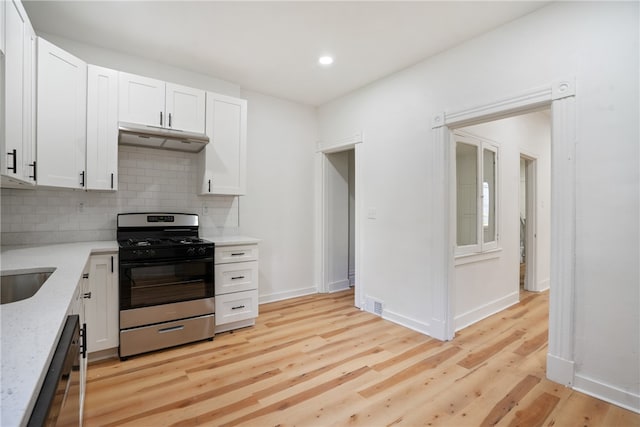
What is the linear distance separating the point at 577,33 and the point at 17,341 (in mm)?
3265

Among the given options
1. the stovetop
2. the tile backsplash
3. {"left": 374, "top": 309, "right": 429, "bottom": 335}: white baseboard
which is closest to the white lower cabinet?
the stovetop

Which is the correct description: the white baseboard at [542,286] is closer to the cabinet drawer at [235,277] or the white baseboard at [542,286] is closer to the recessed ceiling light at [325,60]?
the cabinet drawer at [235,277]

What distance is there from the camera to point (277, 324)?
134 inches

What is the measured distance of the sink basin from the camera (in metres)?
1.52

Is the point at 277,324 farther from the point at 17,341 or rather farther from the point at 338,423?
the point at 17,341

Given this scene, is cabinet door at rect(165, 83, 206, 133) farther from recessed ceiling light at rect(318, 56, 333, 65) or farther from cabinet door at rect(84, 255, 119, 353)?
cabinet door at rect(84, 255, 119, 353)

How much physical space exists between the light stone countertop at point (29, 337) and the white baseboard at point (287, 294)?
2640 mm

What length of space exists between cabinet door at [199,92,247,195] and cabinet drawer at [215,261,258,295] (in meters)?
0.81

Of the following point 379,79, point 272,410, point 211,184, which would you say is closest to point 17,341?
point 272,410

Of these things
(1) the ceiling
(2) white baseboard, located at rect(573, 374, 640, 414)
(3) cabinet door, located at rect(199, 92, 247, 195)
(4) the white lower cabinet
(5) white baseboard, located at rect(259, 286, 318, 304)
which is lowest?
(2) white baseboard, located at rect(573, 374, 640, 414)

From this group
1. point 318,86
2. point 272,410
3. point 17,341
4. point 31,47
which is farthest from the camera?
point 318,86

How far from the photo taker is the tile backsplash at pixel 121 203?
2658mm

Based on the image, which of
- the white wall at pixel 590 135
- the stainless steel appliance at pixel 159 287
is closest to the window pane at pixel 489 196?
the white wall at pixel 590 135

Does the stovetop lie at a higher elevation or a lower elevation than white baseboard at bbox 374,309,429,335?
higher
